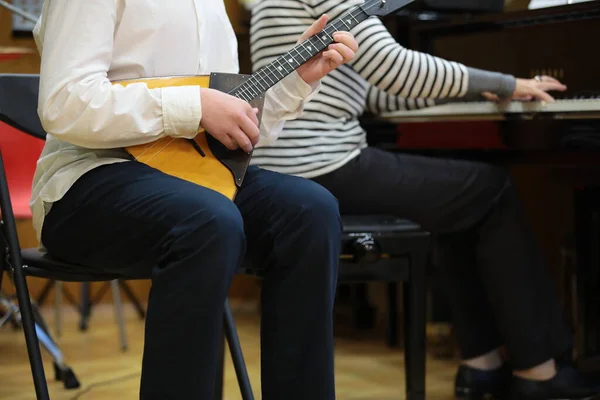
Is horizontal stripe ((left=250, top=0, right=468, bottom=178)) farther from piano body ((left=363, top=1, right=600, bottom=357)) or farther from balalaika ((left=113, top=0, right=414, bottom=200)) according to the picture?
balalaika ((left=113, top=0, right=414, bottom=200))

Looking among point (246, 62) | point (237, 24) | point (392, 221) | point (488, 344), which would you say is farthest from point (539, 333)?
point (237, 24)

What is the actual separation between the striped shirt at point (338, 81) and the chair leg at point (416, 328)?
27 cm

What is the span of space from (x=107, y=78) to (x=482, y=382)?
118cm

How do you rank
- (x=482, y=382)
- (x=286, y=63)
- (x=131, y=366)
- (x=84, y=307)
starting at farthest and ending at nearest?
(x=84, y=307)
(x=131, y=366)
(x=482, y=382)
(x=286, y=63)

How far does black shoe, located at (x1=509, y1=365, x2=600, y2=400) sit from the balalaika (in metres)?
0.92

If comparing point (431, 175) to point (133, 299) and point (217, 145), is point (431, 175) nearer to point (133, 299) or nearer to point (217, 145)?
point (217, 145)

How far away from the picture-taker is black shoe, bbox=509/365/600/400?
1.93 metres

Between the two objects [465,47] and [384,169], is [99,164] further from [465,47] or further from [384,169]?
[465,47]

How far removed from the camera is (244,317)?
130 inches

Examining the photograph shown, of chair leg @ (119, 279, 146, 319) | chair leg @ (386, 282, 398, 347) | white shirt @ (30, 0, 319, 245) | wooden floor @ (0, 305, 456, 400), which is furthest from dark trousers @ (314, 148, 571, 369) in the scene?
chair leg @ (119, 279, 146, 319)

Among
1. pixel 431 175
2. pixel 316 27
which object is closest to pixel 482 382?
pixel 431 175

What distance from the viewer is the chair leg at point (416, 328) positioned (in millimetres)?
1796

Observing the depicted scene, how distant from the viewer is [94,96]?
4.13ft

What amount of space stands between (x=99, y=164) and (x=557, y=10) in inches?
49.4
